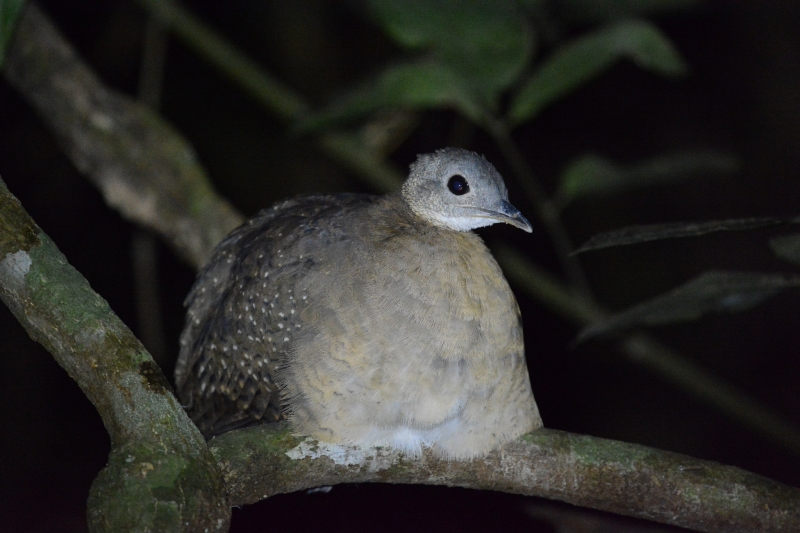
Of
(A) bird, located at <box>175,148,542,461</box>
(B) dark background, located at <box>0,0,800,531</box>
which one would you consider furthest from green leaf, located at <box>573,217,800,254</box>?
(B) dark background, located at <box>0,0,800,531</box>

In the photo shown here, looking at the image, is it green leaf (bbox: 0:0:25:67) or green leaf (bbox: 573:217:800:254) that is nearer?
green leaf (bbox: 573:217:800:254)

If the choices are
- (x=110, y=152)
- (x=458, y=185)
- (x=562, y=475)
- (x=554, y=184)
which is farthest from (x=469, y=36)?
(x=554, y=184)

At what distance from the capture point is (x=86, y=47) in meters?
6.34

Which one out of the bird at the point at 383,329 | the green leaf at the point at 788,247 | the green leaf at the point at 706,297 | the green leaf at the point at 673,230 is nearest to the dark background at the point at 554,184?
the bird at the point at 383,329

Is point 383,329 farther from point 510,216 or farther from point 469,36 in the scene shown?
point 469,36

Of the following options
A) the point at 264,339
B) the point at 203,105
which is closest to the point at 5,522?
the point at 264,339

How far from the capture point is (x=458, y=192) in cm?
309

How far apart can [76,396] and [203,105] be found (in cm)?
239

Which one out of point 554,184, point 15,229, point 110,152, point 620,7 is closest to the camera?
point 15,229

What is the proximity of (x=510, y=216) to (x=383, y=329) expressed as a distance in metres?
0.65

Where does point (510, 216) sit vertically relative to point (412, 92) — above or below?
below

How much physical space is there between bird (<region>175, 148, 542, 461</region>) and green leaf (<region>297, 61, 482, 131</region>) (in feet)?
1.86

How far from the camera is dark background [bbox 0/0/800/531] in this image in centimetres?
561

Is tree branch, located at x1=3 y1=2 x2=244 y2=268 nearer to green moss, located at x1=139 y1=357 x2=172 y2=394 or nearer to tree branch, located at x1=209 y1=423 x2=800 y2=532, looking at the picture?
tree branch, located at x1=209 y1=423 x2=800 y2=532
